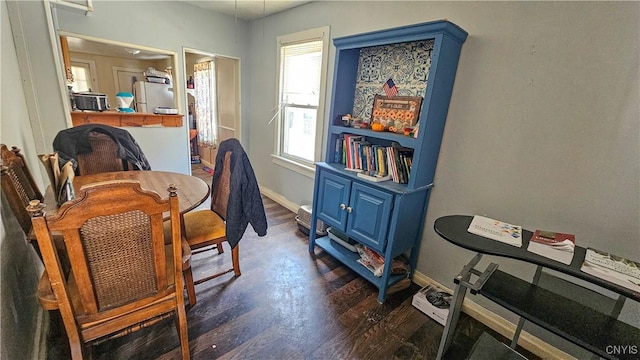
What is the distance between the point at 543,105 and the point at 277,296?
209cm

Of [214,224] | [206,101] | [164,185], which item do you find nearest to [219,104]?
[206,101]

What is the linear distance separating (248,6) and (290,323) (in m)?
3.39

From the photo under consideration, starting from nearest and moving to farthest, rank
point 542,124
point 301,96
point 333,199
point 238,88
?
point 542,124, point 333,199, point 301,96, point 238,88

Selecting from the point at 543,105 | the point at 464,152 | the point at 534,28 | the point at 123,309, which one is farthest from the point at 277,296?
the point at 534,28

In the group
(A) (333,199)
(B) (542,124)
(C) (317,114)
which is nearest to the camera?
(B) (542,124)

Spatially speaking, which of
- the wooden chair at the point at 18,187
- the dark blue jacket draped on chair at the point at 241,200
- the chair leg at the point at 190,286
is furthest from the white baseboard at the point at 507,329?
the wooden chair at the point at 18,187

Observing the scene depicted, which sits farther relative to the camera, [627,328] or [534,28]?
→ [534,28]

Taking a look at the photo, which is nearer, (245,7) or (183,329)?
(183,329)

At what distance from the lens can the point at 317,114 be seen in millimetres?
2832

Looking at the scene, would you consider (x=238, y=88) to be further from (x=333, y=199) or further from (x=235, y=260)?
(x=235, y=260)

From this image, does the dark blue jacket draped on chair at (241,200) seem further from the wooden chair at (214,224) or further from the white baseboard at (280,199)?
the white baseboard at (280,199)

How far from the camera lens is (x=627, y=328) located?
1078 mm

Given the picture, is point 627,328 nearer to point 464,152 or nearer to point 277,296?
point 464,152

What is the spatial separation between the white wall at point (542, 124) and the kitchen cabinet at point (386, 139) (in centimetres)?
14
